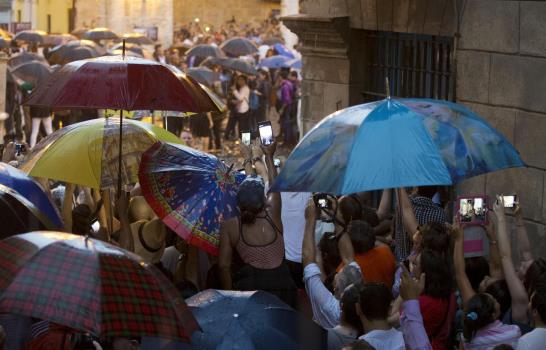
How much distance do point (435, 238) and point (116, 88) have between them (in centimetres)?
242

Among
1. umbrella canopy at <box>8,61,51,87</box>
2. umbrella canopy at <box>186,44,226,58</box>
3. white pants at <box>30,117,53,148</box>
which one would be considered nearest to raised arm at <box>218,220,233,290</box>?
white pants at <box>30,117,53,148</box>

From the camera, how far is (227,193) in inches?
319

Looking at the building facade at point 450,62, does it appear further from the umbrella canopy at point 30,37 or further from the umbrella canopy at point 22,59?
the umbrella canopy at point 30,37

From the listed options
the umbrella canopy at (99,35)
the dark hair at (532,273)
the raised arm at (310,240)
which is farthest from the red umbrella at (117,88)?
the umbrella canopy at (99,35)

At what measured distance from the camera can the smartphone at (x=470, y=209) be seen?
7426 millimetres

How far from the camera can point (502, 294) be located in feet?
23.5

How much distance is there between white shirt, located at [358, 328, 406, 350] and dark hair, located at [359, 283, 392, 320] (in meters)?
0.08

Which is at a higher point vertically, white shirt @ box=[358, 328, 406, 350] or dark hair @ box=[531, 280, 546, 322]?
dark hair @ box=[531, 280, 546, 322]

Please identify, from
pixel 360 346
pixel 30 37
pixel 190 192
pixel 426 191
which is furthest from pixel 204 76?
pixel 360 346

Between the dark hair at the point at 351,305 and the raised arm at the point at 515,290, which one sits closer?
the dark hair at the point at 351,305

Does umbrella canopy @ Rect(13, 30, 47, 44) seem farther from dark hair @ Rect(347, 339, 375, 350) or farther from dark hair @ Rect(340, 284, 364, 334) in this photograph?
dark hair @ Rect(347, 339, 375, 350)

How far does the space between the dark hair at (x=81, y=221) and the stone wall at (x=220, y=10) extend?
51806 millimetres

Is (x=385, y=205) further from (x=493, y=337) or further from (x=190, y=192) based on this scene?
(x=493, y=337)

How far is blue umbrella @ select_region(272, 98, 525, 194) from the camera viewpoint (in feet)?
22.0
